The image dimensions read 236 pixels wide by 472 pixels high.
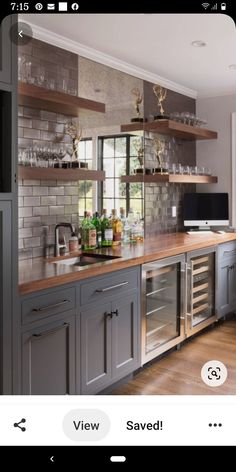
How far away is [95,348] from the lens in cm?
180

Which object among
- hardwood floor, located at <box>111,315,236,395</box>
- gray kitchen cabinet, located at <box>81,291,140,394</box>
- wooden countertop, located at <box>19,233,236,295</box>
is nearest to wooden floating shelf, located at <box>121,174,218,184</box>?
wooden countertop, located at <box>19,233,236,295</box>

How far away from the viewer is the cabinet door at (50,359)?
4.74ft

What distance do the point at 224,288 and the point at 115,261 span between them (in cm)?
145

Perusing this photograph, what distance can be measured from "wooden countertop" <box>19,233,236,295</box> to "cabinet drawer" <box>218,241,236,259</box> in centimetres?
5

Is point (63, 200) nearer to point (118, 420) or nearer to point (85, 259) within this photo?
point (85, 259)

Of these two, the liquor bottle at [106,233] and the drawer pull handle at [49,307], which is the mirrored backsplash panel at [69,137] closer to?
the liquor bottle at [106,233]

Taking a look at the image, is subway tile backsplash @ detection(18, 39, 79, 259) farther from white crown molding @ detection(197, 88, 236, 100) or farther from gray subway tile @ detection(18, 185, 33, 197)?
white crown molding @ detection(197, 88, 236, 100)

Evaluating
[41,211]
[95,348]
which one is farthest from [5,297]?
[41,211]

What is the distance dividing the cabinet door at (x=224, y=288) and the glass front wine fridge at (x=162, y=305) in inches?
22.2

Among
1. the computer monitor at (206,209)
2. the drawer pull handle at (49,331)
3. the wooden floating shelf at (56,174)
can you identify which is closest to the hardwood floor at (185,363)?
the drawer pull handle at (49,331)

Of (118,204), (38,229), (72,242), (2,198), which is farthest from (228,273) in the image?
(2,198)

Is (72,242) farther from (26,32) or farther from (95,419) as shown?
(95,419)

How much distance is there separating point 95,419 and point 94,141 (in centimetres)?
202

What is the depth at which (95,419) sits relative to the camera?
54cm
